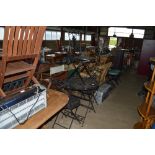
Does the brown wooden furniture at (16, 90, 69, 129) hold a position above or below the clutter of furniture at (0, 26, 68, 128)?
below

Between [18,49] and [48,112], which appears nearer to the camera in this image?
[18,49]

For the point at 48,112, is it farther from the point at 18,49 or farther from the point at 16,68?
the point at 18,49

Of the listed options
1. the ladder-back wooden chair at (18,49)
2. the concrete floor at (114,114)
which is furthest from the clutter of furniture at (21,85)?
the concrete floor at (114,114)

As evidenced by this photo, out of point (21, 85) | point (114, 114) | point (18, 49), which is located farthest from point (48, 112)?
point (114, 114)

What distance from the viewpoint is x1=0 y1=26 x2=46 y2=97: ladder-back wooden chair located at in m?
0.90

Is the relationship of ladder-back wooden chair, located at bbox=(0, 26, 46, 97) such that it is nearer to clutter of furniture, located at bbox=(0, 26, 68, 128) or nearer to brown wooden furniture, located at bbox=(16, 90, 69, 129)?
clutter of furniture, located at bbox=(0, 26, 68, 128)

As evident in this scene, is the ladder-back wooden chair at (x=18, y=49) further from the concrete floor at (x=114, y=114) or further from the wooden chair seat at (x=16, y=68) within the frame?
the concrete floor at (x=114, y=114)

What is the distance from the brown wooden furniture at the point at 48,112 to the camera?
103cm

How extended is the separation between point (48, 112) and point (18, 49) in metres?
0.50

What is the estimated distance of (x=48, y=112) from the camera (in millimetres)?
1180

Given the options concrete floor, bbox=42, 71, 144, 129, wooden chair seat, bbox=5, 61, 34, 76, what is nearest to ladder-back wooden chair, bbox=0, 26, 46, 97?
wooden chair seat, bbox=5, 61, 34, 76

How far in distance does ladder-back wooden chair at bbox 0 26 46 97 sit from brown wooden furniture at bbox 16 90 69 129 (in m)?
0.25
